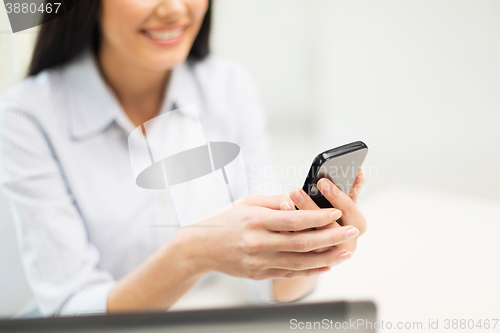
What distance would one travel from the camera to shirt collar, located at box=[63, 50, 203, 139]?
1.25 ft

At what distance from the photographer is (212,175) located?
0.27m

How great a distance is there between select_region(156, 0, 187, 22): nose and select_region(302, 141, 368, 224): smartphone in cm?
21

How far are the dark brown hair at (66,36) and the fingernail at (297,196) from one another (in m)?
0.25

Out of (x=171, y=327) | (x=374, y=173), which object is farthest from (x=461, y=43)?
(x=171, y=327)

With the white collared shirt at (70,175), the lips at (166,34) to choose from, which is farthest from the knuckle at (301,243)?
the lips at (166,34)

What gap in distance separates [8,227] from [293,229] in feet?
1.14

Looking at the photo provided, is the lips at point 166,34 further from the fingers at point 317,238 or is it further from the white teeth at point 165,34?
the fingers at point 317,238

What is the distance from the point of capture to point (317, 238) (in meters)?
0.25

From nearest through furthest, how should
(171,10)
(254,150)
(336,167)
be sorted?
(336,167), (171,10), (254,150)

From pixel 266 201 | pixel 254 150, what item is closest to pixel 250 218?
pixel 266 201

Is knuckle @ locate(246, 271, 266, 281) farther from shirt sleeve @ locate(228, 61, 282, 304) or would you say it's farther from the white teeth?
the white teeth

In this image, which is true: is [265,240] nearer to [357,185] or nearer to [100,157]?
[357,185]

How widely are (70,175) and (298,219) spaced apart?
0.89ft

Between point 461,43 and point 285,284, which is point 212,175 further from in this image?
point 461,43
